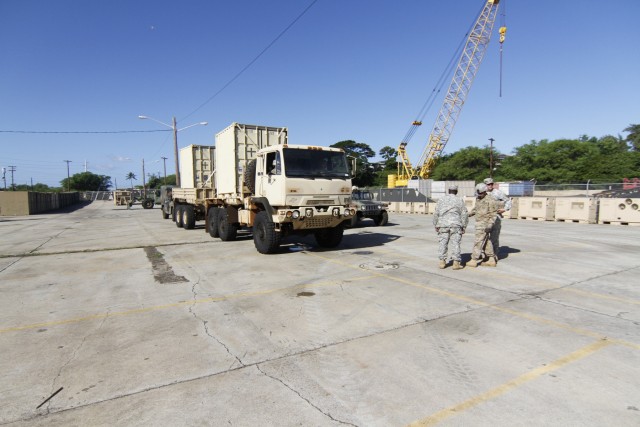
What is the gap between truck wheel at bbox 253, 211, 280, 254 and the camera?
358 inches

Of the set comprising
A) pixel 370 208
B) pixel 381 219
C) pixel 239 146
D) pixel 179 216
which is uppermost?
pixel 239 146

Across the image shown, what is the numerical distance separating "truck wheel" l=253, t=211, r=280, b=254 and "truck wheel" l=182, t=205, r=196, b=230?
685 centimetres

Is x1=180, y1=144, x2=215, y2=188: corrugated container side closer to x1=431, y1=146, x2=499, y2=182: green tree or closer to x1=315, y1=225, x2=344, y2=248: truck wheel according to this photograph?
x1=315, y1=225, x2=344, y2=248: truck wheel

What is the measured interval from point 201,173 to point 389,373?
14.1 metres

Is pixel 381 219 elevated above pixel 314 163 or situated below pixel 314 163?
below

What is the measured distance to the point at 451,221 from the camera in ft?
23.8

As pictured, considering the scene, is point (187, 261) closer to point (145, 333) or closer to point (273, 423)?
point (145, 333)

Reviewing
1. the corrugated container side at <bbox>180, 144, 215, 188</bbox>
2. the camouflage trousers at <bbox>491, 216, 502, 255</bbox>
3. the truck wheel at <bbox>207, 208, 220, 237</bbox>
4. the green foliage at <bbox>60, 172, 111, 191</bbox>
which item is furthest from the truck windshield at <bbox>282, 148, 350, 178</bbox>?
the green foliage at <bbox>60, 172, 111, 191</bbox>

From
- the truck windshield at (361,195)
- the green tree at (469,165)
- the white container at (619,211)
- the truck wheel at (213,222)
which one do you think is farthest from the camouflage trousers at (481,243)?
the green tree at (469,165)

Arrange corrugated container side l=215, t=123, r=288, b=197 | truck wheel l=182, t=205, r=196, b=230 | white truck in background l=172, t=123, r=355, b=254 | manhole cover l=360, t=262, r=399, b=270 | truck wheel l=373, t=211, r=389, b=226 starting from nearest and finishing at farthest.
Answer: manhole cover l=360, t=262, r=399, b=270 < white truck in background l=172, t=123, r=355, b=254 < corrugated container side l=215, t=123, r=288, b=197 < truck wheel l=182, t=205, r=196, b=230 < truck wheel l=373, t=211, r=389, b=226

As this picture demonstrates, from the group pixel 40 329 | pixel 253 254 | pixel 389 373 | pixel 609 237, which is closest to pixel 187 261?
pixel 253 254

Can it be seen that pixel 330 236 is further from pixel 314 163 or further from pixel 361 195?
pixel 361 195

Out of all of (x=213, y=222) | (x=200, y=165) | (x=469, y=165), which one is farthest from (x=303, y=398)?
(x=469, y=165)

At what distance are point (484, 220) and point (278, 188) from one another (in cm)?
470
